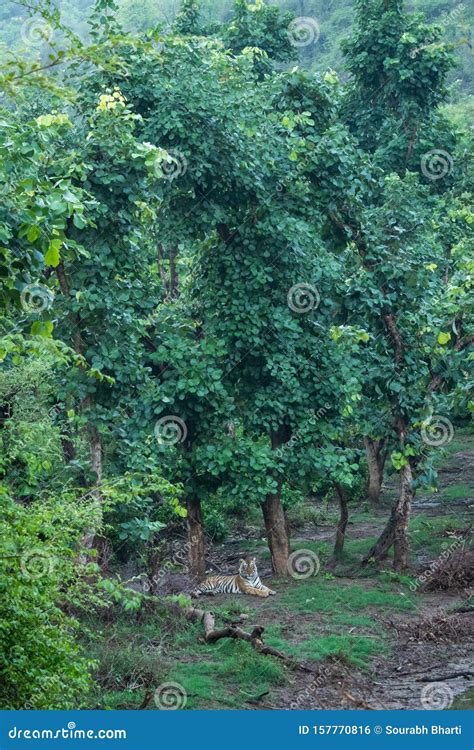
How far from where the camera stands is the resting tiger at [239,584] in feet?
48.3

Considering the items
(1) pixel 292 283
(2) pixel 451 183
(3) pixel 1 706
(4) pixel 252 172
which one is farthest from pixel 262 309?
(2) pixel 451 183

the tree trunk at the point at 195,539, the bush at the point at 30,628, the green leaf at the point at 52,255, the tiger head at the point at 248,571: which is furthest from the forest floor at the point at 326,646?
the green leaf at the point at 52,255

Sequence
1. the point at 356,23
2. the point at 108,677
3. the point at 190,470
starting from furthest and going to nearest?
the point at 356,23, the point at 190,470, the point at 108,677

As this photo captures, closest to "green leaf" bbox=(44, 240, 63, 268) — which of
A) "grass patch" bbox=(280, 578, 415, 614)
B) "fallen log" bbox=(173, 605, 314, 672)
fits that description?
"fallen log" bbox=(173, 605, 314, 672)

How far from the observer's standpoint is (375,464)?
20.2m

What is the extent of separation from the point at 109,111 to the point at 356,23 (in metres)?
12.3

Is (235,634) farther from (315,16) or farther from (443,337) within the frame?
(315,16)

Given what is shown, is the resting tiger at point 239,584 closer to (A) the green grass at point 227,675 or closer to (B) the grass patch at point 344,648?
(B) the grass patch at point 344,648

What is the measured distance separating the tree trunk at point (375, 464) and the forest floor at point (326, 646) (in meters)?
2.44

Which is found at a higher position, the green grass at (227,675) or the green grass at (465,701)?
the green grass at (465,701)

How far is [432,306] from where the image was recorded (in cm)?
1555

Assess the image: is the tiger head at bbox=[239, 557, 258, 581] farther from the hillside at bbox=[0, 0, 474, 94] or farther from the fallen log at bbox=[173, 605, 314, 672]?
the hillside at bbox=[0, 0, 474, 94]

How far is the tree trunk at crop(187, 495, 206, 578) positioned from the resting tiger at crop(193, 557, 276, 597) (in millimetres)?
430

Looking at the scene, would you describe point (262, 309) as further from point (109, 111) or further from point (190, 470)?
point (109, 111)
